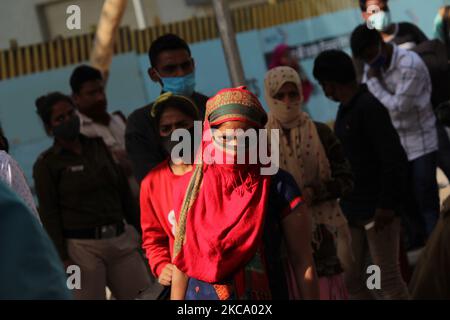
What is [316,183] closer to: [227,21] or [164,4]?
[227,21]

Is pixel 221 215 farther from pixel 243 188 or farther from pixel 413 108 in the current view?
pixel 413 108

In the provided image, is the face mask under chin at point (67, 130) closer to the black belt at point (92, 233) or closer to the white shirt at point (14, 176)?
the black belt at point (92, 233)

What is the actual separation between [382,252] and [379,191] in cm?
35

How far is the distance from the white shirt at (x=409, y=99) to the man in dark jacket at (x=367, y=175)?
36.7 inches

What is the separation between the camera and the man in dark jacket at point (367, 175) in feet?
20.5

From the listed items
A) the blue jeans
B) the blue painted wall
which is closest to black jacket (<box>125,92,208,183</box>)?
the blue jeans

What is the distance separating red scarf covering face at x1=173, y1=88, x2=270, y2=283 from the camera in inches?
160

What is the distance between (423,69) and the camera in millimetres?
7449

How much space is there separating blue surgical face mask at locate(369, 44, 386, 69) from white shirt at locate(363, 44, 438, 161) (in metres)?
0.06

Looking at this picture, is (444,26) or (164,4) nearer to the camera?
(444,26)

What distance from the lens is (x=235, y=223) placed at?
4.11 metres

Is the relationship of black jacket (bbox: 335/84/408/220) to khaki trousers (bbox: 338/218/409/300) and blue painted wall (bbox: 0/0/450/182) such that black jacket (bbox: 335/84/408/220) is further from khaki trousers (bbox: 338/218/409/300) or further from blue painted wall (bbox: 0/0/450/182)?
blue painted wall (bbox: 0/0/450/182)

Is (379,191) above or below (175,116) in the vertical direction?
below

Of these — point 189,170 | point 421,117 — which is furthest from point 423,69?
point 189,170
